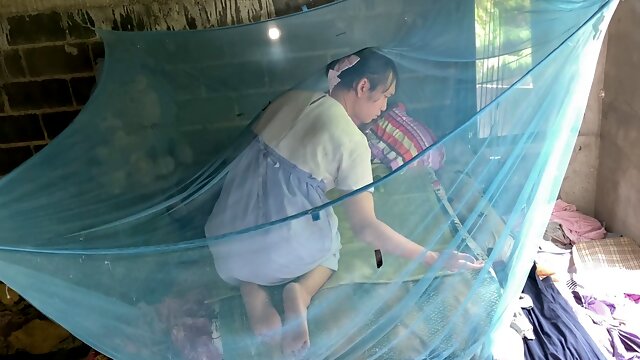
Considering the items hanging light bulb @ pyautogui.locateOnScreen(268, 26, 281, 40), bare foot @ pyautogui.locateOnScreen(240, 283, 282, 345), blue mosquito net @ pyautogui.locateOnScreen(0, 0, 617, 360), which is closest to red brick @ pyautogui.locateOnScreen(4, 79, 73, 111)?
blue mosquito net @ pyautogui.locateOnScreen(0, 0, 617, 360)

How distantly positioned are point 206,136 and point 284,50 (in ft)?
1.25

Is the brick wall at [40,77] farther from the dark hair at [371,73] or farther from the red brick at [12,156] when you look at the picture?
the dark hair at [371,73]

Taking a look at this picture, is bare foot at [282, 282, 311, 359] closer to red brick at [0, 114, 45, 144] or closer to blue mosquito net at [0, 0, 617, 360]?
blue mosquito net at [0, 0, 617, 360]

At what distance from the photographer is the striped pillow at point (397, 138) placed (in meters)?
1.60

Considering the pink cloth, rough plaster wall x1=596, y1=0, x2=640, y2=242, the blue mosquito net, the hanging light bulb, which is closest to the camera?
the blue mosquito net

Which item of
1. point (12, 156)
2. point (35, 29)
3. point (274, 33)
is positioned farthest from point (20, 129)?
point (274, 33)

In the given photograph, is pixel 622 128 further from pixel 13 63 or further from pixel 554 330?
pixel 13 63

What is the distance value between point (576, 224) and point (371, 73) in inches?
50.7

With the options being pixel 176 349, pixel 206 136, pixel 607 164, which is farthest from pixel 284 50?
pixel 607 164

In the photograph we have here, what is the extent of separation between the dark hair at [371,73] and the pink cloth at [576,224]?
3.73 feet

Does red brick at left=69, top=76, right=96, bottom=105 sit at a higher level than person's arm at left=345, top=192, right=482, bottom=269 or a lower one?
higher

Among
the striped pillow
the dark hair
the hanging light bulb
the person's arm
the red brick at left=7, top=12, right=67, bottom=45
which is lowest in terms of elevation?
the person's arm

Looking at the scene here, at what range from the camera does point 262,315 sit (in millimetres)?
1446

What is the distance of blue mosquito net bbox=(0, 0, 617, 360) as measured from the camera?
4.33 ft
